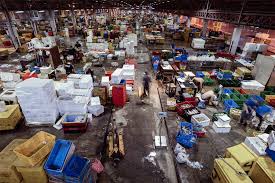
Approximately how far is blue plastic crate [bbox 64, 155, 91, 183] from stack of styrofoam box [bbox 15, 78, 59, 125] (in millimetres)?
3226

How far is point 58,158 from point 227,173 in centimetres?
431

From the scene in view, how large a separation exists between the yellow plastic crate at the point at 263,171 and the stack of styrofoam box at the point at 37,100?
7.27m

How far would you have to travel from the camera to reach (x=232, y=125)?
307 inches

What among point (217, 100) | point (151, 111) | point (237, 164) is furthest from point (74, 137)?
point (217, 100)

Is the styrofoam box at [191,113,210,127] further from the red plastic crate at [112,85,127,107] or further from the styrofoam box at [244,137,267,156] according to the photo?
the red plastic crate at [112,85,127,107]

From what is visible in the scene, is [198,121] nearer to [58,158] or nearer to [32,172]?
[58,158]

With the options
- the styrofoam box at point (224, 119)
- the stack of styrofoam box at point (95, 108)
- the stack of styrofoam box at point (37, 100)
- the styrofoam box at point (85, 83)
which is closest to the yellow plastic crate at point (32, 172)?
the stack of styrofoam box at point (37, 100)

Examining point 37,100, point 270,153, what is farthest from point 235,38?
point 37,100

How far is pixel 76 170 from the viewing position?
4512 millimetres

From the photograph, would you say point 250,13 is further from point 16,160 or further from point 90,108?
point 16,160

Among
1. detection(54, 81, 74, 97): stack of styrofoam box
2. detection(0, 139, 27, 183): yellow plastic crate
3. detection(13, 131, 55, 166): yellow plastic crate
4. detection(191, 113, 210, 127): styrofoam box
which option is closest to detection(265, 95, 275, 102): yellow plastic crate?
detection(191, 113, 210, 127): styrofoam box

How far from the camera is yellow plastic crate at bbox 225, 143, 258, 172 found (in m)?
4.79

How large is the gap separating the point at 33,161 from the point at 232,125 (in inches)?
299

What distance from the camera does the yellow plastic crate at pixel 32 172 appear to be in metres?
4.46
